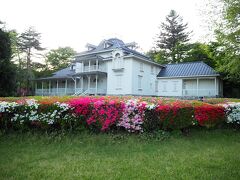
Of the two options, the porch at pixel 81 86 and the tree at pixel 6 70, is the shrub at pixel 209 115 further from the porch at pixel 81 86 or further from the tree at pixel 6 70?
the porch at pixel 81 86

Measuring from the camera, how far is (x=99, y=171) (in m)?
4.64

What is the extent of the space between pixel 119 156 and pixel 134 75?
22915 mm

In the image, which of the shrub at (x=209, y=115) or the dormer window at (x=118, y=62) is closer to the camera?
the shrub at (x=209, y=115)

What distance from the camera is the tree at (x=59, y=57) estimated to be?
4938 cm

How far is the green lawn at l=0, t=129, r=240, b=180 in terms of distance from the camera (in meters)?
4.52

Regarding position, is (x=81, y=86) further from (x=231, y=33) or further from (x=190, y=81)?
(x=231, y=33)

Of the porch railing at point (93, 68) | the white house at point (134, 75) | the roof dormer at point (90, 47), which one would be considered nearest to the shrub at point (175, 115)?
the white house at point (134, 75)

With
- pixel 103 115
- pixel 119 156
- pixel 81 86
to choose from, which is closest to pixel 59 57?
pixel 81 86

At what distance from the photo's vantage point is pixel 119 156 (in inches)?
227

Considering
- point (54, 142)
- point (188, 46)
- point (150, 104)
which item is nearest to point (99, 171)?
point (54, 142)

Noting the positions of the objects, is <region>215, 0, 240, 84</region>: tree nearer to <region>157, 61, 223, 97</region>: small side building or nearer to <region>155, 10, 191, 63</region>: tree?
<region>157, 61, 223, 97</region>: small side building

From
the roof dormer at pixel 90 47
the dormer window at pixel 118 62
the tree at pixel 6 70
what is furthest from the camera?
the roof dormer at pixel 90 47

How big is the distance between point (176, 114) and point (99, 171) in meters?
3.76

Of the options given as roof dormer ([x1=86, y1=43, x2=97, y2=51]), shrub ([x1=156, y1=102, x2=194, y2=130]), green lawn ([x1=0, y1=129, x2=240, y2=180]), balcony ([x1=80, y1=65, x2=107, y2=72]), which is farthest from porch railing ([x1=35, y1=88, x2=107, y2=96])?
shrub ([x1=156, y1=102, x2=194, y2=130])
